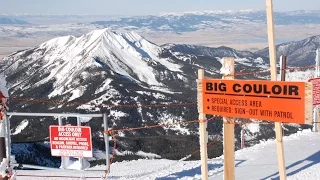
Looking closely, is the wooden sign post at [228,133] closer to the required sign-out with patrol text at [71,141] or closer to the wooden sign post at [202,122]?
the wooden sign post at [202,122]

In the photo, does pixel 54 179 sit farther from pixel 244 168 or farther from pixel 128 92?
pixel 128 92

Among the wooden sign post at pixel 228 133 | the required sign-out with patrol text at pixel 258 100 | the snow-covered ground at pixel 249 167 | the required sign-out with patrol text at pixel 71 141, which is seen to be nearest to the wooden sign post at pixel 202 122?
the required sign-out with patrol text at pixel 258 100

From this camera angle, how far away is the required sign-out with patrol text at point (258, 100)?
638 centimetres

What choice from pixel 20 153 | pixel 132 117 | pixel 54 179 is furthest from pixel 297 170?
pixel 132 117

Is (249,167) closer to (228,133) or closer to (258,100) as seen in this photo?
(228,133)

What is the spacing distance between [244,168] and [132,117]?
143074mm

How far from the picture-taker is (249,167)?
43.9 feet

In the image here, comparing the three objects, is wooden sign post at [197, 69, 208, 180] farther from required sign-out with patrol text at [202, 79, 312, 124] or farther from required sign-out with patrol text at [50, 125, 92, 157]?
required sign-out with patrol text at [50, 125, 92, 157]

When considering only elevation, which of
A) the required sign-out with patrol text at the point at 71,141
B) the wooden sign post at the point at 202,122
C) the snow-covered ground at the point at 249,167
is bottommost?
the snow-covered ground at the point at 249,167

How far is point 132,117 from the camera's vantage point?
15575cm

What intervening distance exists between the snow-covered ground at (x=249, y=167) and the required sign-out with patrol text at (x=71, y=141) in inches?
29.8

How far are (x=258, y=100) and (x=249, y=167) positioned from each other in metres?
7.04

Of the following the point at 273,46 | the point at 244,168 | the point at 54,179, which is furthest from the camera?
the point at 54,179

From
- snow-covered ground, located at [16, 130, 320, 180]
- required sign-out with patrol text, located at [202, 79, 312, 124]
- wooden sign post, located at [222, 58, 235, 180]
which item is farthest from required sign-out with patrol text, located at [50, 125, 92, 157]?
required sign-out with patrol text, located at [202, 79, 312, 124]
